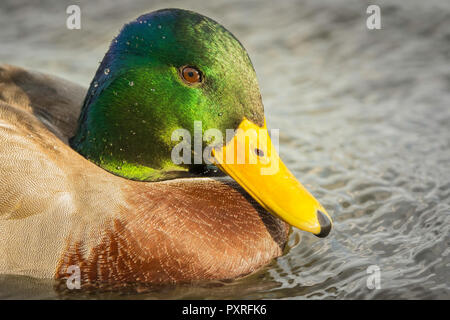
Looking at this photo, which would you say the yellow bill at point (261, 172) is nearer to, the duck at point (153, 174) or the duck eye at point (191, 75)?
the duck at point (153, 174)

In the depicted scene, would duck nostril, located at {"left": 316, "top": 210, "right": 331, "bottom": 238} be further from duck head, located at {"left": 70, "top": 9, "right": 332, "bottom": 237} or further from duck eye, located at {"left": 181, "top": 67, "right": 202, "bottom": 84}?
duck eye, located at {"left": 181, "top": 67, "right": 202, "bottom": 84}

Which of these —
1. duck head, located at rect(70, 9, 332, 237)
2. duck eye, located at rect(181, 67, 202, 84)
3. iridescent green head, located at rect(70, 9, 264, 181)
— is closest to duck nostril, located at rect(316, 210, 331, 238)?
duck head, located at rect(70, 9, 332, 237)

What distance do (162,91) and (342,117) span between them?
2873 millimetres

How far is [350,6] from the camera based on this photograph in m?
8.34

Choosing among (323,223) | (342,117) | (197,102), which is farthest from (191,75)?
(342,117)

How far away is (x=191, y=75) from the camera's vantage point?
161 inches

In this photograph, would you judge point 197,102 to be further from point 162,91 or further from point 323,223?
point 323,223

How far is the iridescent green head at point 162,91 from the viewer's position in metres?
4.05

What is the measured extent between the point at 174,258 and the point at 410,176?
2.25 m

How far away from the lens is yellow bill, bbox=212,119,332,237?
4062 mm

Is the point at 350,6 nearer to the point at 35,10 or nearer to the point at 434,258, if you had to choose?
the point at 35,10

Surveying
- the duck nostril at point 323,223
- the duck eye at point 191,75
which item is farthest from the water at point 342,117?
the duck eye at point 191,75

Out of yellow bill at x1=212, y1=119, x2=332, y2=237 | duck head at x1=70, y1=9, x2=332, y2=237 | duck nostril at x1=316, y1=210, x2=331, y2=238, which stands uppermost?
duck head at x1=70, y1=9, x2=332, y2=237
